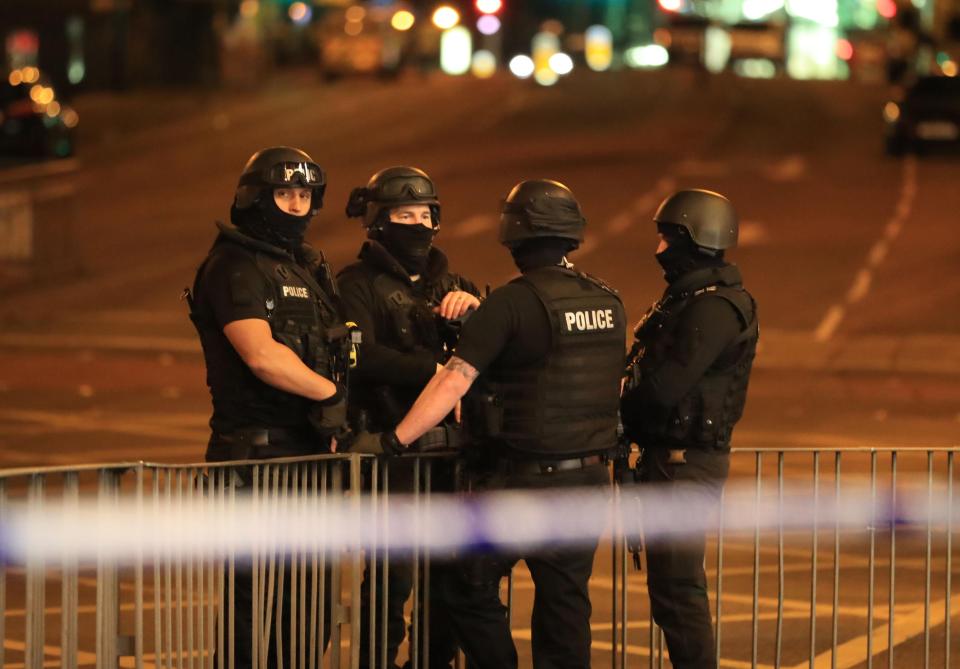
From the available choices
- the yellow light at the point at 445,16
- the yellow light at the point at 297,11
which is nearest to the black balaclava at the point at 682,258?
the yellow light at the point at 297,11

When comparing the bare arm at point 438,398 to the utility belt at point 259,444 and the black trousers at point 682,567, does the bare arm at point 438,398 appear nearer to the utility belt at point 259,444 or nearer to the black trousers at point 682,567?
the utility belt at point 259,444

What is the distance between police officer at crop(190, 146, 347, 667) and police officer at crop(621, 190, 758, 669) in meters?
1.16

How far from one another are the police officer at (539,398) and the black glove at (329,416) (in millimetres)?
275

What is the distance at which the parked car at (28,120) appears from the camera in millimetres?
35375

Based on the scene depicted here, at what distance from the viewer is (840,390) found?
18.6 metres

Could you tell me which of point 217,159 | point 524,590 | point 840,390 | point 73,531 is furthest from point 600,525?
point 217,159

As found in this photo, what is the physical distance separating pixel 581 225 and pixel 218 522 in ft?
5.75

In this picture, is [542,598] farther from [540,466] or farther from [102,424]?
[102,424]

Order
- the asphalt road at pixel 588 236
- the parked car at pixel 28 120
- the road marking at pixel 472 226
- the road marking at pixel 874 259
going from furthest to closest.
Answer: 1. the parked car at pixel 28 120
2. the road marking at pixel 472 226
3. the road marking at pixel 874 259
4. the asphalt road at pixel 588 236

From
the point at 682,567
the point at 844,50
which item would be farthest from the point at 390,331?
the point at 844,50

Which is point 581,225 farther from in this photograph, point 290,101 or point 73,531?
point 290,101

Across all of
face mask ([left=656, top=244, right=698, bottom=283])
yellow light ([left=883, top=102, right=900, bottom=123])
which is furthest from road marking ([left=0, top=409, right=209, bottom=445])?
yellow light ([left=883, top=102, right=900, bottom=123])

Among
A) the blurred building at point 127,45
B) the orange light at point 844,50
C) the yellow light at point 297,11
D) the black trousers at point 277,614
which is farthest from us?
the orange light at point 844,50

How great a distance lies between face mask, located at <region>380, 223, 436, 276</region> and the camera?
755 cm
